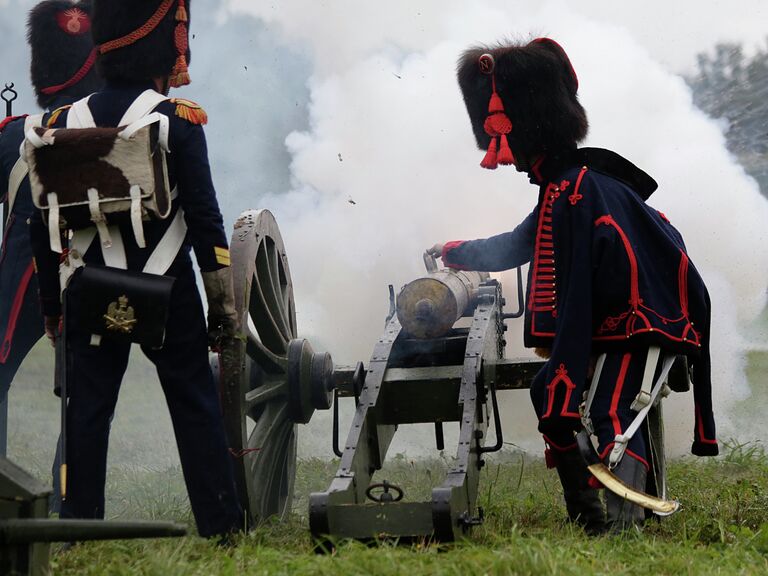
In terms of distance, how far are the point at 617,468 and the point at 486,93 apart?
1.45 metres

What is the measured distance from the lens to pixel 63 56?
481 cm

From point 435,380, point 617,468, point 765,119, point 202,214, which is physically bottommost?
point 617,468

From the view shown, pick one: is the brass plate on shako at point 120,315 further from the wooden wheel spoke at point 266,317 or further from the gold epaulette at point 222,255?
the wooden wheel spoke at point 266,317

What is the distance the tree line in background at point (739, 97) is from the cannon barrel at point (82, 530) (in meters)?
7.37

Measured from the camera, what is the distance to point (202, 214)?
12.7 ft

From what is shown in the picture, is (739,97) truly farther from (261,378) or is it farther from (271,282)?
(261,378)

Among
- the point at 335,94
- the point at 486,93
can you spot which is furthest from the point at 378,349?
the point at 335,94

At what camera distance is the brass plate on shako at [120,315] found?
3732 millimetres

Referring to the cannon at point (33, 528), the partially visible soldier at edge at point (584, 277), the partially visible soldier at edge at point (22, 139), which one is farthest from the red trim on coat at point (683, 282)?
the partially visible soldier at edge at point (22, 139)

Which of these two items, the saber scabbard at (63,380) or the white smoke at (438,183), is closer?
the saber scabbard at (63,380)

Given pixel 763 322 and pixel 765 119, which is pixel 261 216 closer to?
pixel 763 322

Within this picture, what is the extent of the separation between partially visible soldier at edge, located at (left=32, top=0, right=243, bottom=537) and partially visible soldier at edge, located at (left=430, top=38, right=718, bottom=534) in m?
1.08

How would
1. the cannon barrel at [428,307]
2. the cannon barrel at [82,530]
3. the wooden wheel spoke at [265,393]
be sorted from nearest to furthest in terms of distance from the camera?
1. the cannon barrel at [82,530]
2. the wooden wheel spoke at [265,393]
3. the cannon barrel at [428,307]


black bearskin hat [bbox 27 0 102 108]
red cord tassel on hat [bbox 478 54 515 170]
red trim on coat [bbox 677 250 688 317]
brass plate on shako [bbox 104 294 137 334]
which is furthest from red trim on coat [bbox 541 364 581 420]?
black bearskin hat [bbox 27 0 102 108]
